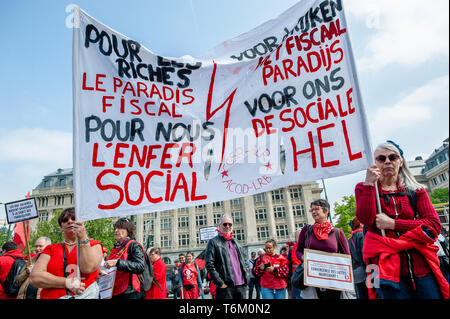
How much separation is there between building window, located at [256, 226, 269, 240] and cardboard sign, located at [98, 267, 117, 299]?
56057 millimetres

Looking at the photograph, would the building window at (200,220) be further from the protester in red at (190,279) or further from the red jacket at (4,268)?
the red jacket at (4,268)

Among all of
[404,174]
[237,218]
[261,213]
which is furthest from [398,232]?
[261,213]

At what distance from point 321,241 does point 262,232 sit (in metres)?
56.3

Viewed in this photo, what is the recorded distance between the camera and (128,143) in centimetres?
360

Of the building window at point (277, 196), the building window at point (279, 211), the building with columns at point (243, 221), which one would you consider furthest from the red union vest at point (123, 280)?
the building window at point (277, 196)

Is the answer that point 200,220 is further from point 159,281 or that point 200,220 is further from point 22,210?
point 22,210

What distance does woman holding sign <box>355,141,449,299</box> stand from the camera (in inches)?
98.3

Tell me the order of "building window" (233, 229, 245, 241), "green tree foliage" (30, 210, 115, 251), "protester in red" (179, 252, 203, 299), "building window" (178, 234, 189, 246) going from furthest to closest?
"building window" (178, 234, 189, 246), "building window" (233, 229, 245, 241), "green tree foliage" (30, 210, 115, 251), "protester in red" (179, 252, 203, 299)

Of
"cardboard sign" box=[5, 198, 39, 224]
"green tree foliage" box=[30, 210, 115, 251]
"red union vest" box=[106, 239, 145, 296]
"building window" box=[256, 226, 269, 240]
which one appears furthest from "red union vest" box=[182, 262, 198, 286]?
"building window" box=[256, 226, 269, 240]

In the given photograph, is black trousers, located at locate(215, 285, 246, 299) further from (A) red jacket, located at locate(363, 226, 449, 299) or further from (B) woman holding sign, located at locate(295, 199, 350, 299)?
(A) red jacket, located at locate(363, 226, 449, 299)

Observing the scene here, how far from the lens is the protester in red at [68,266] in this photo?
295cm

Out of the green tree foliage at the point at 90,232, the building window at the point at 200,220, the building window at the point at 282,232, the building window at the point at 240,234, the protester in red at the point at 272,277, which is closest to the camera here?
the protester in red at the point at 272,277

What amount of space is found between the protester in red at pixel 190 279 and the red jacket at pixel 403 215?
9.35 meters
